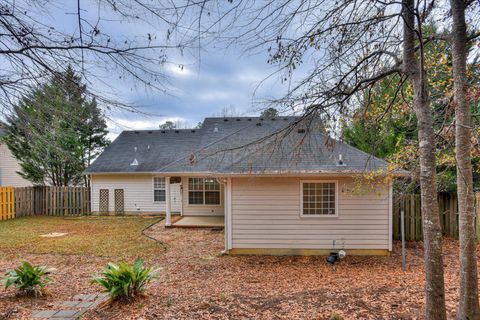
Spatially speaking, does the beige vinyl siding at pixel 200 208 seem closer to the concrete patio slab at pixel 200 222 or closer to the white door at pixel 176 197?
the concrete patio slab at pixel 200 222

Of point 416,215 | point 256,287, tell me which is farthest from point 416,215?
point 256,287

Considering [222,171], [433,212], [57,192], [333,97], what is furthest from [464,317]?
[57,192]

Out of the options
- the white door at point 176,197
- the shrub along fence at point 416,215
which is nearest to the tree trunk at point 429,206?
the shrub along fence at point 416,215

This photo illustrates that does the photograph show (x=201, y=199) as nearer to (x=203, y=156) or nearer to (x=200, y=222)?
(x=200, y=222)

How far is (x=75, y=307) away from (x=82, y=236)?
7.01 m

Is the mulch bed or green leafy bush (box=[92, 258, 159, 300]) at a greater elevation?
green leafy bush (box=[92, 258, 159, 300])

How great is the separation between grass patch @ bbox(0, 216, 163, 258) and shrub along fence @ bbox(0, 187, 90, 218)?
1.32 m

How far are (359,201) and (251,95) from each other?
18.2 ft

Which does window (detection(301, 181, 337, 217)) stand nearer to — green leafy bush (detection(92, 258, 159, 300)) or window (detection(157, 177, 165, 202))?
green leafy bush (detection(92, 258, 159, 300))

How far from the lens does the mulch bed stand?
4184 millimetres

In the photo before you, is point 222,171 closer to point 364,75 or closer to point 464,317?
point 364,75

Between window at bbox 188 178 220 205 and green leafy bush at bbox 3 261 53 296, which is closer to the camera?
green leafy bush at bbox 3 261 53 296

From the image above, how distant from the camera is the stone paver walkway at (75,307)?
4285mm

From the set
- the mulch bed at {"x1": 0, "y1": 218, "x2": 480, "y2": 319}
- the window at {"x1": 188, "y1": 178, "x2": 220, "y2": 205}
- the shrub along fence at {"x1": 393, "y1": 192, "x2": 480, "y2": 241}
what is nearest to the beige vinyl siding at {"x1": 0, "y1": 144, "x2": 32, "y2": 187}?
the window at {"x1": 188, "y1": 178, "x2": 220, "y2": 205}
